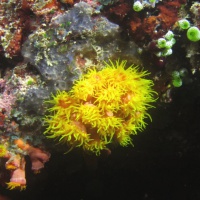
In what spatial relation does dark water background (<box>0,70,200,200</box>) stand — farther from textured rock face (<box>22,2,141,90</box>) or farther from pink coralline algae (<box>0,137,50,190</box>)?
textured rock face (<box>22,2,141,90</box>)

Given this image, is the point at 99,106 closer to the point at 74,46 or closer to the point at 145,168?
the point at 74,46

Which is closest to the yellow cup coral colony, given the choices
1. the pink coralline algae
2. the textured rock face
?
the textured rock face

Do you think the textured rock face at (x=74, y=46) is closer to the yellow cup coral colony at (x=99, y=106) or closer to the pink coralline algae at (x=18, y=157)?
the yellow cup coral colony at (x=99, y=106)

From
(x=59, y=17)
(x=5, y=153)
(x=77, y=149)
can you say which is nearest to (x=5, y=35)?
(x=59, y=17)

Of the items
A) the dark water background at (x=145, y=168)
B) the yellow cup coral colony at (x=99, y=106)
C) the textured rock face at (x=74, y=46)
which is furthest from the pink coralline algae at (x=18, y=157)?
the textured rock face at (x=74, y=46)

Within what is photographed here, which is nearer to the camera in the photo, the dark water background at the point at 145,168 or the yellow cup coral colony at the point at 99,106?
the yellow cup coral colony at the point at 99,106

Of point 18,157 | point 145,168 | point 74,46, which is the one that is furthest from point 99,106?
point 145,168

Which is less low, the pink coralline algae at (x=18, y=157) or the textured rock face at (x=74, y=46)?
the textured rock face at (x=74, y=46)
